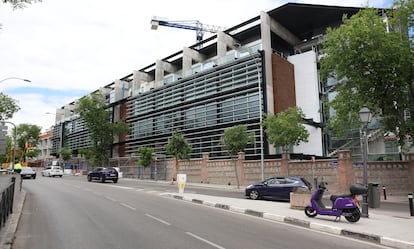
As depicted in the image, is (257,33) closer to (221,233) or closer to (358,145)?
(358,145)

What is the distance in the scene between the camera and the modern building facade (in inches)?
1433

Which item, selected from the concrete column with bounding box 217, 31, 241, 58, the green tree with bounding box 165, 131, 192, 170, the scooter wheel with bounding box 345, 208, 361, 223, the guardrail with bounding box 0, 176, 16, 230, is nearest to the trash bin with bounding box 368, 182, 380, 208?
the scooter wheel with bounding box 345, 208, 361, 223

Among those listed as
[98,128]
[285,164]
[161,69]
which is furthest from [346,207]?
[98,128]

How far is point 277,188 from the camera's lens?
1780 centimetres

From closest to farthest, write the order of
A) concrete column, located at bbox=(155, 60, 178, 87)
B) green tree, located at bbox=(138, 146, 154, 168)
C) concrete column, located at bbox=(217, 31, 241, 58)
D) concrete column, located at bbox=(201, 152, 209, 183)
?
1. concrete column, located at bbox=(201, 152, 209, 183)
2. concrete column, located at bbox=(217, 31, 241, 58)
3. green tree, located at bbox=(138, 146, 154, 168)
4. concrete column, located at bbox=(155, 60, 178, 87)

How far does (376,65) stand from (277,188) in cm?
931

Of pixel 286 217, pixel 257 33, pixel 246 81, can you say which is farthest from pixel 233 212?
pixel 257 33

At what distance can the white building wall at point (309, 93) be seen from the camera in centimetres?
3909

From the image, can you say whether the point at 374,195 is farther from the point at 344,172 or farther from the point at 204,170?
the point at 204,170

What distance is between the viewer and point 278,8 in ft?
125

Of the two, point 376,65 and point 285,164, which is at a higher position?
point 376,65

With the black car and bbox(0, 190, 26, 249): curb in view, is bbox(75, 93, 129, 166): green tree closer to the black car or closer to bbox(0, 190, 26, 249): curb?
the black car

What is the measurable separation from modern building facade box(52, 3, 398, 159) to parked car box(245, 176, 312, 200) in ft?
42.8

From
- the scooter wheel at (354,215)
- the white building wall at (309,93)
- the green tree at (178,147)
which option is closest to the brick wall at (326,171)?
the green tree at (178,147)
